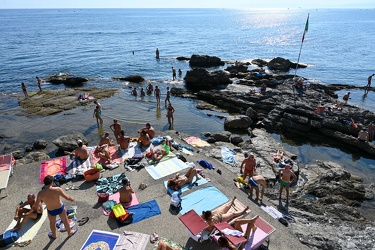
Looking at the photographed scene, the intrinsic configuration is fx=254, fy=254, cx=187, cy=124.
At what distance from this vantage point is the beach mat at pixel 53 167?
1220cm

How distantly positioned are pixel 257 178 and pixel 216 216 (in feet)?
10.7

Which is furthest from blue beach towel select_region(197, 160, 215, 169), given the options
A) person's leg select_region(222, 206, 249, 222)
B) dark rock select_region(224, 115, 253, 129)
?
dark rock select_region(224, 115, 253, 129)

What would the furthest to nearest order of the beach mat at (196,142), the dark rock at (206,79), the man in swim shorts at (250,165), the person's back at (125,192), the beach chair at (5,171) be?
1. the dark rock at (206,79)
2. the beach mat at (196,142)
3. the man in swim shorts at (250,165)
4. the beach chair at (5,171)
5. the person's back at (125,192)

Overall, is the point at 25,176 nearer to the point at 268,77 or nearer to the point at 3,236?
the point at 3,236

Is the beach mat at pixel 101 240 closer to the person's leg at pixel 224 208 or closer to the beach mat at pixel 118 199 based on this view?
the beach mat at pixel 118 199

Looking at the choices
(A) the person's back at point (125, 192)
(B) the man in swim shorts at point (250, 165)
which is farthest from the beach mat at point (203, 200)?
(B) the man in swim shorts at point (250, 165)

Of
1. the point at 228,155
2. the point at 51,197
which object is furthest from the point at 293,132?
the point at 51,197

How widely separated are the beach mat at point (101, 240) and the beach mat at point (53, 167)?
16.6ft

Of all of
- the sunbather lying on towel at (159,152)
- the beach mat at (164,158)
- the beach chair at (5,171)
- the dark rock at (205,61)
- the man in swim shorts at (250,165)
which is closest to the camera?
the beach chair at (5,171)

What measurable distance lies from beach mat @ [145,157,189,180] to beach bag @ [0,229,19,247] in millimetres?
5521

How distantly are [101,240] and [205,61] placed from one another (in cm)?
4412

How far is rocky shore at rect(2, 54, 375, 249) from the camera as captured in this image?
1038 centimetres

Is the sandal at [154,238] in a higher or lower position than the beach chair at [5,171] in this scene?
lower

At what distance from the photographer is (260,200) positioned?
36.0 feet
